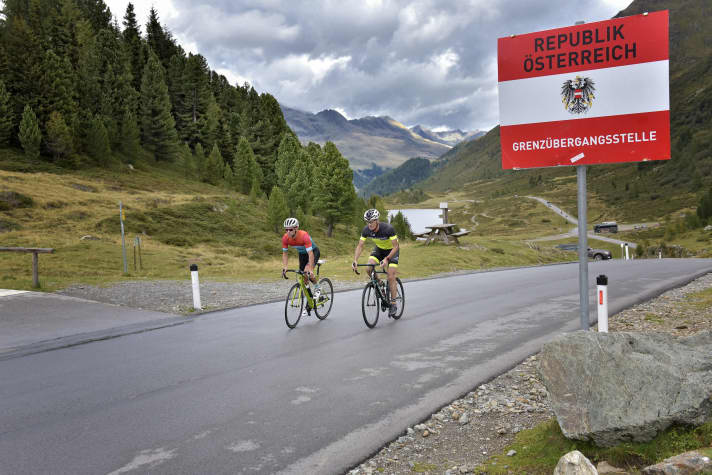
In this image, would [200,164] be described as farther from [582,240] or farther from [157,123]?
Result: [582,240]

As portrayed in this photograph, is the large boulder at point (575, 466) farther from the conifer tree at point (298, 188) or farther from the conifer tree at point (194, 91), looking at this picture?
the conifer tree at point (194, 91)

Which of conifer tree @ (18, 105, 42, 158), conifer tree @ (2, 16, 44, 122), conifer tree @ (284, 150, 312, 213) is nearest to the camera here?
conifer tree @ (18, 105, 42, 158)

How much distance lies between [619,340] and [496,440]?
60.2 inches

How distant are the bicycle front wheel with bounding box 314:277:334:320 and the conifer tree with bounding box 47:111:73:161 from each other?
6726 centimetres

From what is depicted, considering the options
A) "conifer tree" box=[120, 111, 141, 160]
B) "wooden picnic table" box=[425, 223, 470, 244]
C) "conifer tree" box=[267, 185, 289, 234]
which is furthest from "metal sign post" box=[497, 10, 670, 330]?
"conifer tree" box=[120, 111, 141, 160]

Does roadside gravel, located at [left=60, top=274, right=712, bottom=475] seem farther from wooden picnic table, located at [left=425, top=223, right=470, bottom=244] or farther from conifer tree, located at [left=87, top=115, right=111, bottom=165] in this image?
conifer tree, located at [left=87, top=115, right=111, bottom=165]

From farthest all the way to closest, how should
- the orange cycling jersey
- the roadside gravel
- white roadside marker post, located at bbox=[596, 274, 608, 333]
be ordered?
the orange cycling jersey, white roadside marker post, located at bbox=[596, 274, 608, 333], the roadside gravel

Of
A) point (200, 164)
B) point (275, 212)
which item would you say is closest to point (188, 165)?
point (200, 164)

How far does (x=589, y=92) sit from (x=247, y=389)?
5585 mm

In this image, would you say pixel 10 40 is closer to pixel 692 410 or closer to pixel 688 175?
pixel 692 410

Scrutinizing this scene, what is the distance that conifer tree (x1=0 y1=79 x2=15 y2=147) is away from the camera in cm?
6394

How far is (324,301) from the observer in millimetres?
11516

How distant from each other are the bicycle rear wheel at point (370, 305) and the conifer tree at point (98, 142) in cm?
7160

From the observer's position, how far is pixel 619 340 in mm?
4121
